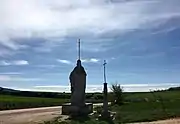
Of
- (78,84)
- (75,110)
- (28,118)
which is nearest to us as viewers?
(28,118)

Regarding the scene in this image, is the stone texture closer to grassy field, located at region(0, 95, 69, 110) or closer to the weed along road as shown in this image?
the weed along road

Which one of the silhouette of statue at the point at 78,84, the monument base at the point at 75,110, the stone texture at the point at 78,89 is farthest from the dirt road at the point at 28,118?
the silhouette of statue at the point at 78,84

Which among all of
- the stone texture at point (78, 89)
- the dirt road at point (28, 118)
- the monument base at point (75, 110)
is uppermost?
the stone texture at point (78, 89)

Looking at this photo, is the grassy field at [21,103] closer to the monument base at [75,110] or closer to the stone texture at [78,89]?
the monument base at [75,110]

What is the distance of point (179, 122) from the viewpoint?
2575 centimetres

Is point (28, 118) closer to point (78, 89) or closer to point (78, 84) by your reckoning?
point (78, 89)

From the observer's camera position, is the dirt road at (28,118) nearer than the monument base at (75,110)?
Yes

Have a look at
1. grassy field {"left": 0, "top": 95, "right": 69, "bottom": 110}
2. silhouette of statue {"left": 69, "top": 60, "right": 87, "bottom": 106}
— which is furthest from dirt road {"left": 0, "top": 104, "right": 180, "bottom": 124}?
grassy field {"left": 0, "top": 95, "right": 69, "bottom": 110}

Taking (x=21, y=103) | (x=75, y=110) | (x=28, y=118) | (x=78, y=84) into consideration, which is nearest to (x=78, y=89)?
(x=78, y=84)

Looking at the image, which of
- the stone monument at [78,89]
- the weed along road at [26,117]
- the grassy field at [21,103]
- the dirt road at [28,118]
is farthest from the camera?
the grassy field at [21,103]

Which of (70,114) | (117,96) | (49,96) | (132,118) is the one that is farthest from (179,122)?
(49,96)

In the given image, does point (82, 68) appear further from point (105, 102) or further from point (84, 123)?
point (84, 123)

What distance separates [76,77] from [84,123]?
7005mm

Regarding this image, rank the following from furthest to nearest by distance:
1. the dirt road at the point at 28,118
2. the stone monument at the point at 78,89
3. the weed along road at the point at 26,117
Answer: the stone monument at the point at 78,89 < the weed along road at the point at 26,117 < the dirt road at the point at 28,118
